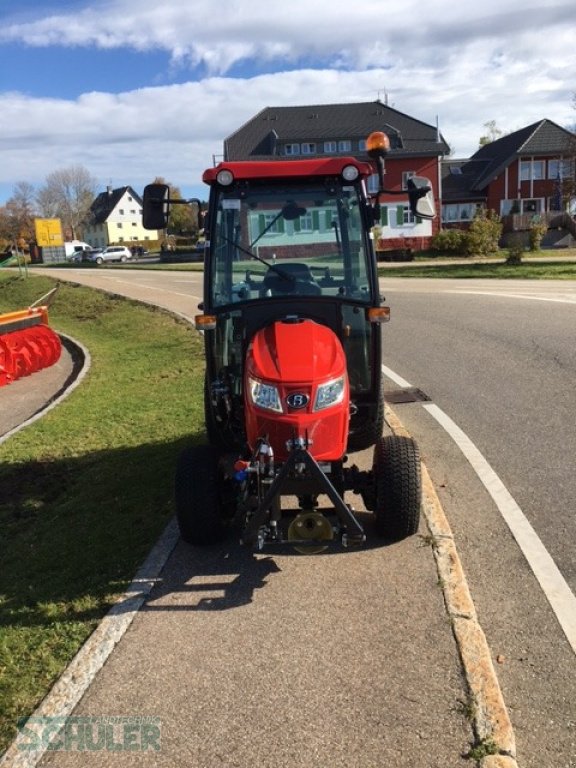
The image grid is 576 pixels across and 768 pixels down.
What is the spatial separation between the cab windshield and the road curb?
5.81 feet

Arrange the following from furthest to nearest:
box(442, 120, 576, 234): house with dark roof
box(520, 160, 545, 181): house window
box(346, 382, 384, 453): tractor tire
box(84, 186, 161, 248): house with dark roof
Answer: box(84, 186, 161, 248): house with dark roof
box(520, 160, 545, 181): house window
box(442, 120, 576, 234): house with dark roof
box(346, 382, 384, 453): tractor tire

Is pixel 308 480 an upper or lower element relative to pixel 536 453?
upper

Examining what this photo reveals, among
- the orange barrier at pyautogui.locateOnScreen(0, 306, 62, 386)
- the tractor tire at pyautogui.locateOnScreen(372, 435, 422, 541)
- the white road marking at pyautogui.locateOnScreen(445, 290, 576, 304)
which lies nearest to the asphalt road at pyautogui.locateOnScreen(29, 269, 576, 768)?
the tractor tire at pyautogui.locateOnScreen(372, 435, 422, 541)

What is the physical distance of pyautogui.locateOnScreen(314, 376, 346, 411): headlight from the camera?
4.06 m

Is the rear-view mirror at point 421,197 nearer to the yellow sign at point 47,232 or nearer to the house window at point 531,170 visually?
the yellow sign at point 47,232

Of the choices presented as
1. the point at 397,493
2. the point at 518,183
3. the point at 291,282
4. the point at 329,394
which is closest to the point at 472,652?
the point at 397,493

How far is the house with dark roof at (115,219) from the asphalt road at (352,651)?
9866 centimetres

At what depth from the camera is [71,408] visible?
31.5ft

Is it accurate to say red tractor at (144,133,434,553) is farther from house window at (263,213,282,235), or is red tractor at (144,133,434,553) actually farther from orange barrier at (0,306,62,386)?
orange barrier at (0,306,62,386)

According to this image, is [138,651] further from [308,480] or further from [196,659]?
[308,480]

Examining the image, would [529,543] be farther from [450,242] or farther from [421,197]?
[450,242]

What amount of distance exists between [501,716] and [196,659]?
1435 millimetres

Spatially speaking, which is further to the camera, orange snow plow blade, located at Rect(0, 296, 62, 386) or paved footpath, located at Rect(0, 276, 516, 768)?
orange snow plow blade, located at Rect(0, 296, 62, 386)

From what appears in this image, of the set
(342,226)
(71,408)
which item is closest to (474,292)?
(71,408)
